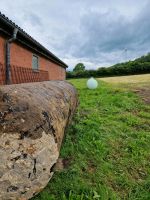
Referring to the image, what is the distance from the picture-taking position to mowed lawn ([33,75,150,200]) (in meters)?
3.66

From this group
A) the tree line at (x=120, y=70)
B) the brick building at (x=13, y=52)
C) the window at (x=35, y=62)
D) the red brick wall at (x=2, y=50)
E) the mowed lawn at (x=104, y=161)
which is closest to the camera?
the mowed lawn at (x=104, y=161)

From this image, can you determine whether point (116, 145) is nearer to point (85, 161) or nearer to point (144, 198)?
point (85, 161)

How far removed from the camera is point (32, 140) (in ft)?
8.82

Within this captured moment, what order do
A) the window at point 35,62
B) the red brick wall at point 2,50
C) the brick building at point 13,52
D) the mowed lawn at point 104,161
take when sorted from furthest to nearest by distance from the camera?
the window at point 35,62 < the red brick wall at point 2,50 < the brick building at point 13,52 < the mowed lawn at point 104,161

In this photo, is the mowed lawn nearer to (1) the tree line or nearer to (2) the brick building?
(2) the brick building

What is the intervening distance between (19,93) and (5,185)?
1.01 metres

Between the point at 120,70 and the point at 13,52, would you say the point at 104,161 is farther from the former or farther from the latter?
the point at 120,70

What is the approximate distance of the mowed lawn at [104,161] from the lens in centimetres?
366

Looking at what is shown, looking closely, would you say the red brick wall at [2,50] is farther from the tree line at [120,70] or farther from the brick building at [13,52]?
the tree line at [120,70]

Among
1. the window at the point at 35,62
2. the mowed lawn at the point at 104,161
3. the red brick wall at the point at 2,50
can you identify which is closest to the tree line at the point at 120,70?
the window at the point at 35,62

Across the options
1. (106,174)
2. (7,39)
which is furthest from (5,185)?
(7,39)

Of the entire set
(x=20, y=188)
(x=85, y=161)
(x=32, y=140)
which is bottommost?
(x=85, y=161)

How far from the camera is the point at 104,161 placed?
458 cm

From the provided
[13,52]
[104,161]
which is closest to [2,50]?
[13,52]
